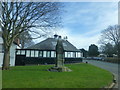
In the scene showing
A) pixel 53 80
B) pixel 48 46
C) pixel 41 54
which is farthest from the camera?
pixel 48 46

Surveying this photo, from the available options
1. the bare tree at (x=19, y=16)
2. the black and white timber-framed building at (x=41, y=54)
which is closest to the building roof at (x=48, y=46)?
the black and white timber-framed building at (x=41, y=54)

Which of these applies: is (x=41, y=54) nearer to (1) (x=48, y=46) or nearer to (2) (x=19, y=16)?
(1) (x=48, y=46)

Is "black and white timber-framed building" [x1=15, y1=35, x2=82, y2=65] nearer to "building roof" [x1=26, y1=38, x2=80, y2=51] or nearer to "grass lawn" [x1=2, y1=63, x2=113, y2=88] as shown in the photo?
"building roof" [x1=26, y1=38, x2=80, y2=51]

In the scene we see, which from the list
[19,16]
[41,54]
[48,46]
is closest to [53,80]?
[19,16]

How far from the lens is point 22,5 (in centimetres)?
1305

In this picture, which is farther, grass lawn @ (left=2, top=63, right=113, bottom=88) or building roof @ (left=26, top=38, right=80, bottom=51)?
building roof @ (left=26, top=38, right=80, bottom=51)

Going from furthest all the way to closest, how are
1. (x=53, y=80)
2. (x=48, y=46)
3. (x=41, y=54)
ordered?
(x=48, y=46) → (x=41, y=54) → (x=53, y=80)

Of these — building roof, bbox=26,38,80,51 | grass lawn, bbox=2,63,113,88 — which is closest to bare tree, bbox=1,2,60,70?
grass lawn, bbox=2,63,113,88

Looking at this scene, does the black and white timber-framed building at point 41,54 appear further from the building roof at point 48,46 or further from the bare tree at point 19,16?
the bare tree at point 19,16

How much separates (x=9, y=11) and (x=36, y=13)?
2.99 meters

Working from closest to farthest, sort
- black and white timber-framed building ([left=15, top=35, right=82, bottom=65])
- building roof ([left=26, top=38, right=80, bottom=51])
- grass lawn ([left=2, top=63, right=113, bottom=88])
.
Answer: grass lawn ([left=2, top=63, right=113, bottom=88]), black and white timber-framed building ([left=15, top=35, right=82, bottom=65]), building roof ([left=26, top=38, right=80, bottom=51])

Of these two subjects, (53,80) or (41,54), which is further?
(41,54)

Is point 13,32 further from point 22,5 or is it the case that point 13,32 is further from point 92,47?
point 92,47

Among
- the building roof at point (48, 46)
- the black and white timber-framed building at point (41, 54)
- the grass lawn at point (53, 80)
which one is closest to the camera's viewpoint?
the grass lawn at point (53, 80)
